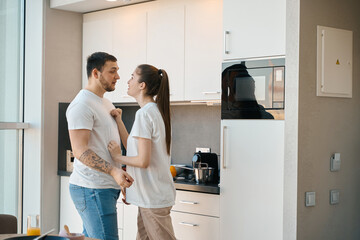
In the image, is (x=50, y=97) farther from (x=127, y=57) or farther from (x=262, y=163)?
(x=262, y=163)

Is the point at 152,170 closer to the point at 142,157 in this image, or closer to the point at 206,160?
the point at 142,157

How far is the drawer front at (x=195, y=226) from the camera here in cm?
370

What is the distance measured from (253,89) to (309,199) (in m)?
0.84

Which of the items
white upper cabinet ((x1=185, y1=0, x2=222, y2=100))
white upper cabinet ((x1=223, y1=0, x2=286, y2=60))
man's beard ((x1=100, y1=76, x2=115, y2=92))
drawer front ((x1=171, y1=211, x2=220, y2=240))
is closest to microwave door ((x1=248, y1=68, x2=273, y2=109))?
white upper cabinet ((x1=223, y1=0, x2=286, y2=60))

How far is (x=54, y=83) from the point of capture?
4.80 metres

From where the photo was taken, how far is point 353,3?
3480 millimetres

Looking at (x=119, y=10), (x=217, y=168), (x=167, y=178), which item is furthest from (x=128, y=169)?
(x=119, y=10)

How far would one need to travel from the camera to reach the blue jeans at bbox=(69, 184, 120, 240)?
9.41ft

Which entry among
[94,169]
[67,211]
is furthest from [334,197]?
[67,211]

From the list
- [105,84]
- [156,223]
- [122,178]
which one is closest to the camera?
[122,178]

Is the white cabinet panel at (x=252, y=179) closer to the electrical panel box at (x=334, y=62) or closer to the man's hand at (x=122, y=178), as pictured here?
the electrical panel box at (x=334, y=62)

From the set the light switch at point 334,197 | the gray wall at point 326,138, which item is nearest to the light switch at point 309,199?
the gray wall at point 326,138

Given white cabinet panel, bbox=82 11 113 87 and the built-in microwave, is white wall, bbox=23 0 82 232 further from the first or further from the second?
the built-in microwave

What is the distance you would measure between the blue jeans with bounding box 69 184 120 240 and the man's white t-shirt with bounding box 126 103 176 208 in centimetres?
14
